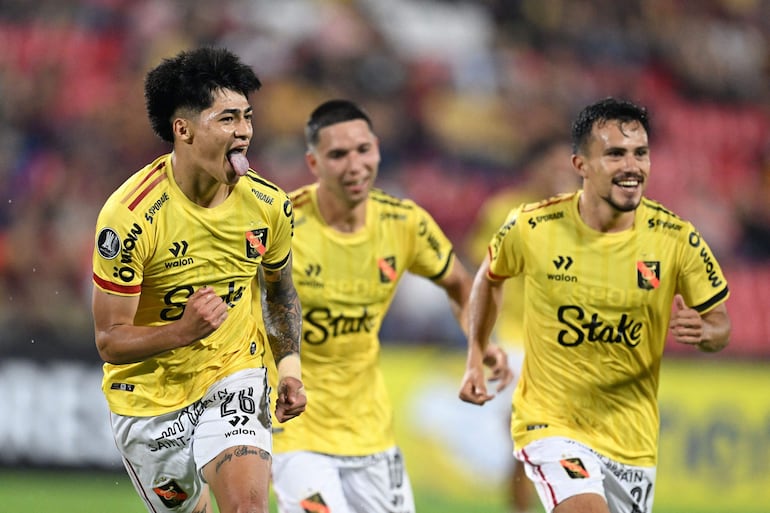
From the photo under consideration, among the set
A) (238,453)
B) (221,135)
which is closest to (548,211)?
(221,135)

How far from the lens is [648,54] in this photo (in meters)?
15.8

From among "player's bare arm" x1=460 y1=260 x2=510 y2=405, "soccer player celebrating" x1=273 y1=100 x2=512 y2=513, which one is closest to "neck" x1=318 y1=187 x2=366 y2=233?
"soccer player celebrating" x1=273 y1=100 x2=512 y2=513

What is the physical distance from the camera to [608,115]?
6.23 metres

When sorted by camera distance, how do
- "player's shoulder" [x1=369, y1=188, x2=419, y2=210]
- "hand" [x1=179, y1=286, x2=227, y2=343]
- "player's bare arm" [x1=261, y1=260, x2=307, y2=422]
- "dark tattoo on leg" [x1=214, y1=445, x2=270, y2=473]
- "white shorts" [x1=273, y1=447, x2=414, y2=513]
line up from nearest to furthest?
"hand" [x1=179, y1=286, x2=227, y2=343], "dark tattoo on leg" [x1=214, y1=445, x2=270, y2=473], "player's bare arm" [x1=261, y1=260, x2=307, y2=422], "white shorts" [x1=273, y1=447, x2=414, y2=513], "player's shoulder" [x1=369, y1=188, x2=419, y2=210]

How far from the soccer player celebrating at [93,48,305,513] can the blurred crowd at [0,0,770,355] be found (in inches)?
277

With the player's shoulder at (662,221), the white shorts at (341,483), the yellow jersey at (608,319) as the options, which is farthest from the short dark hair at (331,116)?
the white shorts at (341,483)

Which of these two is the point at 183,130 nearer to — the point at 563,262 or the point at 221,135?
the point at 221,135

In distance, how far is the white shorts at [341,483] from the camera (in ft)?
21.3

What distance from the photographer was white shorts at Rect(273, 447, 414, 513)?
6.48 metres

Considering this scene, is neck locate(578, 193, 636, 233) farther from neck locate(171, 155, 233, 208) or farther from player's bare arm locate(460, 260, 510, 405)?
neck locate(171, 155, 233, 208)

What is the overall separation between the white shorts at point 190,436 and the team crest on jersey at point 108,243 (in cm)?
81

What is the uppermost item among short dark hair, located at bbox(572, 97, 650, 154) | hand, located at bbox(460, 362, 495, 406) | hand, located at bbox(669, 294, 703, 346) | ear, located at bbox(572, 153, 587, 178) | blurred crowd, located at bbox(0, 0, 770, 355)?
blurred crowd, located at bbox(0, 0, 770, 355)

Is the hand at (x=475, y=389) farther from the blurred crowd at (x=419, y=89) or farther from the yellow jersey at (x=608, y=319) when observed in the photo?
the blurred crowd at (x=419, y=89)

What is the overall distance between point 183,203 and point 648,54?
11.5 m
